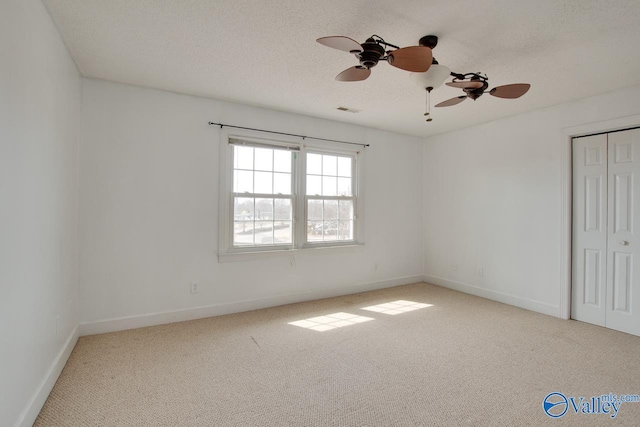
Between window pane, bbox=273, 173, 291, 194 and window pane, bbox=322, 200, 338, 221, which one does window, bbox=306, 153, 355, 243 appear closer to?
window pane, bbox=322, 200, 338, 221

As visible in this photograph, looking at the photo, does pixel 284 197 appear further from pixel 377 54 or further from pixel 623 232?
pixel 623 232

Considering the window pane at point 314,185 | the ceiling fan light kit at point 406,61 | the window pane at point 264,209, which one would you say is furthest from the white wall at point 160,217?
the ceiling fan light kit at point 406,61

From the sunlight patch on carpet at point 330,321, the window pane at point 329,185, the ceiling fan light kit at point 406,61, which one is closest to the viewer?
the ceiling fan light kit at point 406,61

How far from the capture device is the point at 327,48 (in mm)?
2412

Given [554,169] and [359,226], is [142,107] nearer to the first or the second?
[359,226]

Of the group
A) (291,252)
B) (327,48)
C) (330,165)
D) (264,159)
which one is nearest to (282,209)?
(291,252)

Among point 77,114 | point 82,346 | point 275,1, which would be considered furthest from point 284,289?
point 275,1

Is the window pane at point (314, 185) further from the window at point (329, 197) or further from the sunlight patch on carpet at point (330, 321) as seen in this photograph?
the sunlight patch on carpet at point (330, 321)

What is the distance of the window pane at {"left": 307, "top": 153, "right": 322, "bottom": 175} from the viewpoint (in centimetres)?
429

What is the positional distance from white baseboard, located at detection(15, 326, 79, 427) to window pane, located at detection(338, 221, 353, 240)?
10.7 ft

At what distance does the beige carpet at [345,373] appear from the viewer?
6.16 feet

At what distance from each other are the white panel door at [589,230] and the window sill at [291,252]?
2.67 meters

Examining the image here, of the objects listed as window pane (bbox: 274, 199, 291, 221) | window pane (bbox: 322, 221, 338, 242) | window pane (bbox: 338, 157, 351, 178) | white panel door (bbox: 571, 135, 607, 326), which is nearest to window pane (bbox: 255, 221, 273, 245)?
window pane (bbox: 274, 199, 291, 221)

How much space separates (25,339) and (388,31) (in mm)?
3024
